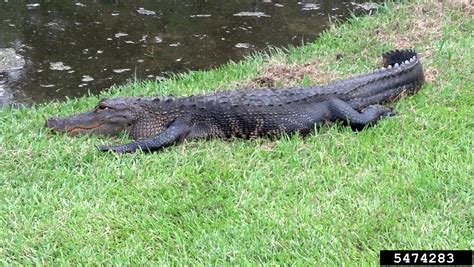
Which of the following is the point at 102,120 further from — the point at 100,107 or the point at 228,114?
the point at 228,114

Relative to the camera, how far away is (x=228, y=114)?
4.81 metres

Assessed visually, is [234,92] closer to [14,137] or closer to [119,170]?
[119,170]

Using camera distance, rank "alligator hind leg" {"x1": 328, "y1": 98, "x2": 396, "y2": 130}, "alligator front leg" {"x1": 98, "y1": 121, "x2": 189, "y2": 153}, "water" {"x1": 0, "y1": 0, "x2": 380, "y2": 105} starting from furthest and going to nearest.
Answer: "water" {"x1": 0, "y1": 0, "x2": 380, "y2": 105} < "alligator hind leg" {"x1": 328, "y1": 98, "x2": 396, "y2": 130} < "alligator front leg" {"x1": 98, "y1": 121, "x2": 189, "y2": 153}

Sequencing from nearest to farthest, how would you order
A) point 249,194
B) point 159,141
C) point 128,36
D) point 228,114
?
point 249,194 < point 159,141 < point 228,114 < point 128,36

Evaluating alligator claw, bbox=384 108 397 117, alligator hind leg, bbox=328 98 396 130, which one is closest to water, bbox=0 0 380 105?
alligator hind leg, bbox=328 98 396 130

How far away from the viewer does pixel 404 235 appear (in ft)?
10.7

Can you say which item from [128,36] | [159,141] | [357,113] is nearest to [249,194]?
[159,141]

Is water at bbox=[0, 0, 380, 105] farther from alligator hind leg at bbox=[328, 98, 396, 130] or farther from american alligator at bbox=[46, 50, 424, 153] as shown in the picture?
alligator hind leg at bbox=[328, 98, 396, 130]

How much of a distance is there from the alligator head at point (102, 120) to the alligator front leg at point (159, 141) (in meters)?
0.34

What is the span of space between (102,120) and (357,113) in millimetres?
1939

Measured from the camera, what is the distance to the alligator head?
4.79m

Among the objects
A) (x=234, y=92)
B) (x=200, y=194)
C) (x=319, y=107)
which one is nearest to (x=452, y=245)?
(x=200, y=194)

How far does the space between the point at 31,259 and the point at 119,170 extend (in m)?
1.03

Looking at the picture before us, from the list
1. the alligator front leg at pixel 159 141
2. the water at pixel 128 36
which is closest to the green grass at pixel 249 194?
the alligator front leg at pixel 159 141
